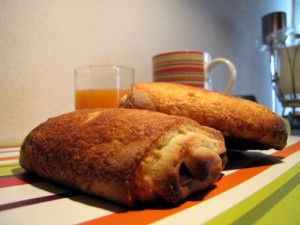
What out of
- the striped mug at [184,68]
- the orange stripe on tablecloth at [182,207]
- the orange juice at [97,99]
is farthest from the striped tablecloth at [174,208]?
the striped mug at [184,68]

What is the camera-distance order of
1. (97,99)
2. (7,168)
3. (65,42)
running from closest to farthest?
(7,168)
(97,99)
(65,42)

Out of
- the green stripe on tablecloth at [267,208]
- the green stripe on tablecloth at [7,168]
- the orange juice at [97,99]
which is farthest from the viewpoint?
the orange juice at [97,99]

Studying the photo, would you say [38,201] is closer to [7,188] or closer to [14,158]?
[7,188]

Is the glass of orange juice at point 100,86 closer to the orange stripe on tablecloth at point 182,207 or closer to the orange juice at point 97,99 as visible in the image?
the orange juice at point 97,99

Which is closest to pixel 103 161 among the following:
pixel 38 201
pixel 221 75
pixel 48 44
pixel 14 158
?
pixel 38 201

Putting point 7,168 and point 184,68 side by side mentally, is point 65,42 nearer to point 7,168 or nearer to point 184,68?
point 184,68

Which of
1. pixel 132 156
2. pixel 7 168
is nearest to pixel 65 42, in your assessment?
pixel 7 168

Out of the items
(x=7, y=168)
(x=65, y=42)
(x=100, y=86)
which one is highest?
(x=65, y=42)
